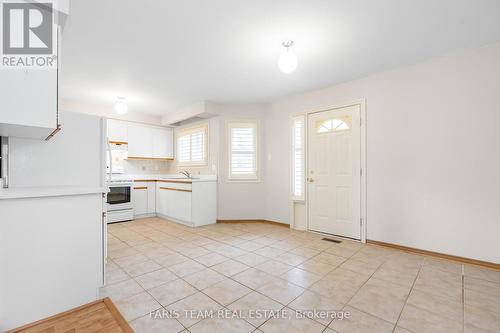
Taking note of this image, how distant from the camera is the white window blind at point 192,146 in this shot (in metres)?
5.34

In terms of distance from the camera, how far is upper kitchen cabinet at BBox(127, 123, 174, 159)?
551 cm

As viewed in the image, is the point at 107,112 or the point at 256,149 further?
the point at 107,112

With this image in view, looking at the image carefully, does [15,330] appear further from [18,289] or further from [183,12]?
[183,12]

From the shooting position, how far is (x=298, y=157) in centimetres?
434

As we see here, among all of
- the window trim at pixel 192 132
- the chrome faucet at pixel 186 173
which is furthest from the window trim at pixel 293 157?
the chrome faucet at pixel 186 173

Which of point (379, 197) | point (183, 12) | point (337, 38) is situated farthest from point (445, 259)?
point (183, 12)

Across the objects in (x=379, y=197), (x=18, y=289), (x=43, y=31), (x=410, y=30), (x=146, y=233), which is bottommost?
(x=146, y=233)

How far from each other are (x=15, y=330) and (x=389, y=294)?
2.79 metres

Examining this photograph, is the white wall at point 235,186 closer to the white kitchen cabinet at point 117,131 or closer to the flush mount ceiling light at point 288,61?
the white kitchen cabinet at point 117,131

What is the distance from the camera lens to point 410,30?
236 cm

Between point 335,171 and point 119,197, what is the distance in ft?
14.3

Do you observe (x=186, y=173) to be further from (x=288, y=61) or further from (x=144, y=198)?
(x=288, y=61)

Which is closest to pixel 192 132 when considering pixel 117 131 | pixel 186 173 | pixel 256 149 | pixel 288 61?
pixel 186 173

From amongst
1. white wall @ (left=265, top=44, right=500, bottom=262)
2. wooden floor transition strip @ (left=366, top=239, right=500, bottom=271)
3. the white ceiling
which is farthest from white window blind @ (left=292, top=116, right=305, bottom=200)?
wooden floor transition strip @ (left=366, top=239, right=500, bottom=271)
